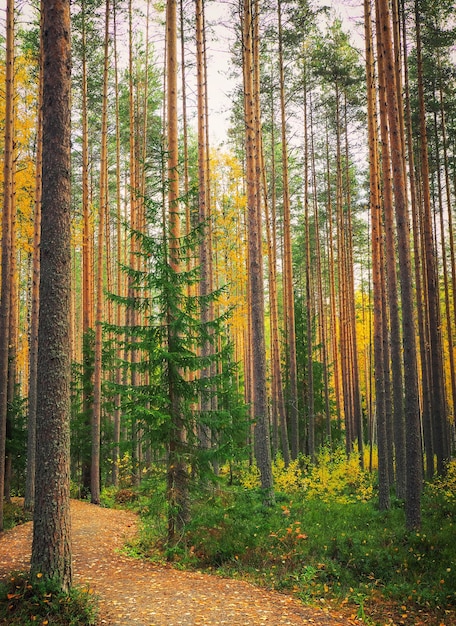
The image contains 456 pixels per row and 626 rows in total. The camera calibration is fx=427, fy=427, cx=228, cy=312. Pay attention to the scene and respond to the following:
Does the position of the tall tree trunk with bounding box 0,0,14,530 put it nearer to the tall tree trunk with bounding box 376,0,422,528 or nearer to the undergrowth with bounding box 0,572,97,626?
the undergrowth with bounding box 0,572,97,626

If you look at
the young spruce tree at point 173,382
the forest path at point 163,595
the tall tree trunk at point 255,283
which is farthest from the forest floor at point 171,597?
the tall tree trunk at point 255,283

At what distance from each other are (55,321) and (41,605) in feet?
10.3

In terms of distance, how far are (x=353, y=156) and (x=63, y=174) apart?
53.3 ft

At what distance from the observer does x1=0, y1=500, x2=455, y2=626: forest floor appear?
5.18 metres

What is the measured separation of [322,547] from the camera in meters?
7.90

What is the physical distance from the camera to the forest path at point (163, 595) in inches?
203

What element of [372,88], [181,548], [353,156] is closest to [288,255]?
[372,88]

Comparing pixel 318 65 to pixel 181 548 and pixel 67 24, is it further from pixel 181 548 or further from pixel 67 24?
pixel 181 548

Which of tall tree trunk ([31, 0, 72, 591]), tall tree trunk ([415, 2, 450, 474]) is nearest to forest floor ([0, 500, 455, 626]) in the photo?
tall tree trunk ([31, 0, 72, 591])

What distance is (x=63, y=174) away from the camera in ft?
17.7

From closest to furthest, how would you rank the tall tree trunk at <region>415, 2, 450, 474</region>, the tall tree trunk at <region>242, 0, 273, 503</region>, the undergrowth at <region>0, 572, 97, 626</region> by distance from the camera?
the undergrowth at <region>0, 572, 97, 626</region> → the tall tree trunk at <region>242, 0, 273, 503</region> → the tall tree trunk at <region>415, 2, 450, 474</region>

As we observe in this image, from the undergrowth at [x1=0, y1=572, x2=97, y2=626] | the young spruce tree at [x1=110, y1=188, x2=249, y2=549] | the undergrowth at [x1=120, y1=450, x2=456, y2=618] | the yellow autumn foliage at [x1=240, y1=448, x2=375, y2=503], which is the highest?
the young spruce tree at [x1=110, y1=188, x2=249, y2=549]

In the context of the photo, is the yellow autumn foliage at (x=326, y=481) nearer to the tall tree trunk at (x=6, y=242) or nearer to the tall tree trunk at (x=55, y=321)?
the tall tree trunk at (x=6, y=242)

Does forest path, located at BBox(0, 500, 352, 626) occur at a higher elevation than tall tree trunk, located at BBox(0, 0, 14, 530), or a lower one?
lower
